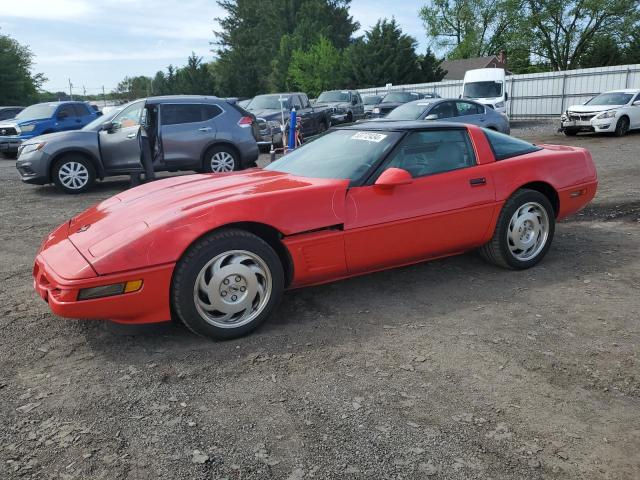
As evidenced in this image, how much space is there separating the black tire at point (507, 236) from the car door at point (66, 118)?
14.0 meters

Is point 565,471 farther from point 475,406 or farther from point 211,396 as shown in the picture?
point 211,396

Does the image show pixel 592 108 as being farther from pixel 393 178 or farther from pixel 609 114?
pixel 393 178

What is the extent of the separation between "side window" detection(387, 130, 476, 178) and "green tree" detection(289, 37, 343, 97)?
3718cm

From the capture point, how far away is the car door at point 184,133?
975 centimetres

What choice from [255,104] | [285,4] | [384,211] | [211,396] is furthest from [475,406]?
[285,4]

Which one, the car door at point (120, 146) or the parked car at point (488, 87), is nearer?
the car door at point (120, 146)

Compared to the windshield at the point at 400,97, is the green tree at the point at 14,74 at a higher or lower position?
higher

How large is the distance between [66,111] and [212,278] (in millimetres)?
14355

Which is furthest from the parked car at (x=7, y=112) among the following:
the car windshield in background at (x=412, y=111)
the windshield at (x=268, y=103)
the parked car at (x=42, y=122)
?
the car windshield in background at (x=412, y=111)

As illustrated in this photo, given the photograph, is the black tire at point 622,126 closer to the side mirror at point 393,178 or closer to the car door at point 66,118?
the side mirror at point 393,178

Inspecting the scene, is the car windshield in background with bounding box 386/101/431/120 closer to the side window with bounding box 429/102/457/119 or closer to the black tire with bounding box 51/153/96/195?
the side window with bounding box 429/102/457/119

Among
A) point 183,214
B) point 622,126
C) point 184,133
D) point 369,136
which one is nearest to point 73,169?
point 184,133

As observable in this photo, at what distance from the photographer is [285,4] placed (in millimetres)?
61219

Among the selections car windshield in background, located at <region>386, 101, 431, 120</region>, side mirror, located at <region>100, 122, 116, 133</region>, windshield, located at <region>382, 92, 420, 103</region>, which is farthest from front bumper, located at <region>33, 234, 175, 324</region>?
windshield, located at <region>382, 92, 420, 103</region>
